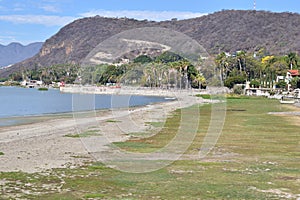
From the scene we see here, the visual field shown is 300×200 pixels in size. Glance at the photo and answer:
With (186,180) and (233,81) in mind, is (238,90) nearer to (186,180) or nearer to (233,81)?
(233,81)

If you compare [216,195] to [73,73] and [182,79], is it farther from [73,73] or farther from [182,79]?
[73,73]

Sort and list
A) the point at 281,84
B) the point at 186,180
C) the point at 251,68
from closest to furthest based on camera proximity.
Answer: the point at 186,180 → the point at 281,84 → the point at 251,68

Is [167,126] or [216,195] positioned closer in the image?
[216,195]

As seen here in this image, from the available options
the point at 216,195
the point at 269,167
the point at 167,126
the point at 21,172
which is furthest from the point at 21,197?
the point at 167,126

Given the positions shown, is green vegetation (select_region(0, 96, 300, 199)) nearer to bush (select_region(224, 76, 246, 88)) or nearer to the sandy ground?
the sandy ground

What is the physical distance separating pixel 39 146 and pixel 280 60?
4215 inches

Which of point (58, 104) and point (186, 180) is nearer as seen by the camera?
point (186, 180)

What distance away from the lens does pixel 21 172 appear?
14.4 meters

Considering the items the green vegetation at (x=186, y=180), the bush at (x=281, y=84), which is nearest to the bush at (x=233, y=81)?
the bush at (x=281, y=84)

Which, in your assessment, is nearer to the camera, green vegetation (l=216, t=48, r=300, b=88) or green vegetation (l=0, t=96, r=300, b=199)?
green vegetation (l=0, t=96, r=300, b=199)

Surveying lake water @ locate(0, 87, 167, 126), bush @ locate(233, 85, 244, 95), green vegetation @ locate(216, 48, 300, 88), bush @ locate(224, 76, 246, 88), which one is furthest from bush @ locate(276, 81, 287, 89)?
lake water @ locate(0, 87, 167, 126)

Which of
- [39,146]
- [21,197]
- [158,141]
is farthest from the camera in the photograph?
[158,141]

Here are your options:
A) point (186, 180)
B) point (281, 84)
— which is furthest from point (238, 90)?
point (186, 180)

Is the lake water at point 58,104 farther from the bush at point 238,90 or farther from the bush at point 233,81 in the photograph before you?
the bush at point 233,81
